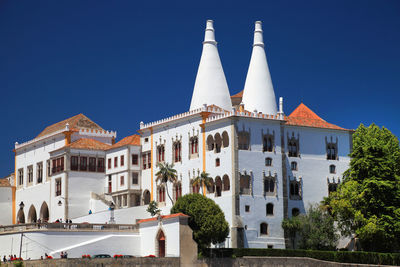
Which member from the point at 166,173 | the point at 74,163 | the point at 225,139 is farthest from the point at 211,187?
the point at 74,163

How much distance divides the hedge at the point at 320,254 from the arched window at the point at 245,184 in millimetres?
6021

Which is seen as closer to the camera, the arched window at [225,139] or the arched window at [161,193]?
the arched window at [225,139]

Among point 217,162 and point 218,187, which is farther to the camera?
point 217,162

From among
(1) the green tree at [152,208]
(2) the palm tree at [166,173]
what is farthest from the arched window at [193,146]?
(1) the green tree at [152,208]

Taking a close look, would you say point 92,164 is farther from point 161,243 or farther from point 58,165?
point 161,243

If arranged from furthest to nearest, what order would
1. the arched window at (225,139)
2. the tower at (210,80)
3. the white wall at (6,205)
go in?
1. the white wall at (6,205)
2. the tower at (210,80)
3. the arched window at (225,139)

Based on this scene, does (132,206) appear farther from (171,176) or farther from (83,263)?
(83,263)

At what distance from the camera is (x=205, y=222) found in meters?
64.7

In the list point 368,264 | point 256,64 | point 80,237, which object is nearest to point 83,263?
point 80,237

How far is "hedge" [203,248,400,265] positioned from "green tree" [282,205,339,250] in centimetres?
367

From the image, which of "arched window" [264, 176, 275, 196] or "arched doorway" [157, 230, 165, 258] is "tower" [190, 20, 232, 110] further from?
"arched doorway" [157, 230, 165, 258]

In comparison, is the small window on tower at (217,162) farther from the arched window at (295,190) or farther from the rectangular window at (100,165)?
the rectangular window at (100,165)

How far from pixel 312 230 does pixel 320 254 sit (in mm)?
4962

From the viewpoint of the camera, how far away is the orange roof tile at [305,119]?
2992 inches
